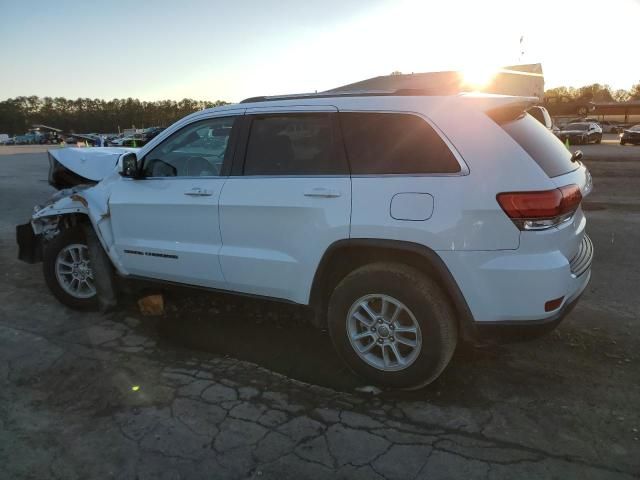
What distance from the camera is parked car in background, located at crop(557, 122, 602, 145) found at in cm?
3375

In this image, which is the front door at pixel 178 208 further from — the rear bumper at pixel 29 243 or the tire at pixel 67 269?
the rear bumper at pixel 29 243

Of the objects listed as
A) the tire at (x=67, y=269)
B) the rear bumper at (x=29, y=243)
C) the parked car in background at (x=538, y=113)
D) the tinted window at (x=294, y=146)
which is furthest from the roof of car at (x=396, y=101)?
the rear bumper at (x=29, y=243)

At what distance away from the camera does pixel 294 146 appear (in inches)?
137

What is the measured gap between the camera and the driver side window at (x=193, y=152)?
3.81m

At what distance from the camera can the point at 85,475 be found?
2.52 meters

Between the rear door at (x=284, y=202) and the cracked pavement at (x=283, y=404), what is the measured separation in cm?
39

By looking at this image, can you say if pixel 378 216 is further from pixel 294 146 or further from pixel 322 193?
pixel 294 146

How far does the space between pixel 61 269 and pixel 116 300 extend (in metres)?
0.65

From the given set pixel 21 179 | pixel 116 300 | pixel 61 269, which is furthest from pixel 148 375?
pixel 21 179

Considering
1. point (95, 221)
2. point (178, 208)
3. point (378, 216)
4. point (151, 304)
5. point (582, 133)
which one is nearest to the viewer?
point (378, 216)

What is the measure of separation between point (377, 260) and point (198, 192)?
4.82 feet

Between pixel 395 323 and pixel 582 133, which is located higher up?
pixel 582 133

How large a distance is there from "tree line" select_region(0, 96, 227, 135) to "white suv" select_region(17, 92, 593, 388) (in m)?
125

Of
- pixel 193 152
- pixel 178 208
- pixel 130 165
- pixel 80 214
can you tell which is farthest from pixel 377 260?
pixel 80 214
